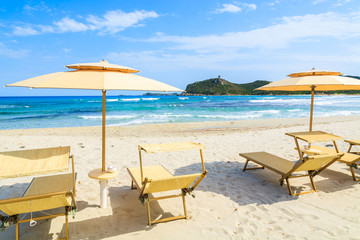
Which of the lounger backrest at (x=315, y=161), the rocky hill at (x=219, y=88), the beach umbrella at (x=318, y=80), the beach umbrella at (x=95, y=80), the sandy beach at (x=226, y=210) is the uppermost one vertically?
the rocky hill at (x=219, y=88)

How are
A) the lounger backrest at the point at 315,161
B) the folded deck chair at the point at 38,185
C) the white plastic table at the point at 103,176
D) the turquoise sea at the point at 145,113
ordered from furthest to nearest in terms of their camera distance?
the turquoise sea at the point at 145,113, the lounger backrest at the point at 315,161, the white plastic table at the point at 103,176, the folded deck chair at the point at 38,185

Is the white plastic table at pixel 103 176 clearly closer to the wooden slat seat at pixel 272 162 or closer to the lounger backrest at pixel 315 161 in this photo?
the wooden slat seat at pixel 272 162

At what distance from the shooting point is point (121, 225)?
123 inches

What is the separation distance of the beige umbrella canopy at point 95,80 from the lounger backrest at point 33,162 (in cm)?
103

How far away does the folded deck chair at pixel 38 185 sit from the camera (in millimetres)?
2549

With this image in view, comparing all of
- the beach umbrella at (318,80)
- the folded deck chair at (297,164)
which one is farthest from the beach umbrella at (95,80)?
the beach umbrella at (318,80)

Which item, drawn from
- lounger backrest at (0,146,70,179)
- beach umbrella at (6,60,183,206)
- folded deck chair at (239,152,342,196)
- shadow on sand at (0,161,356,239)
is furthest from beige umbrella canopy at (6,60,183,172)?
folded deck chair at (239,152,342,196)

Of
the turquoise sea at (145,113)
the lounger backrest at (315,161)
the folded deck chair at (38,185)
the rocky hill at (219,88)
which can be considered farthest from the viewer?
the rocky hill at (219,88)

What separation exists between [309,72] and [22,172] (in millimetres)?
5344

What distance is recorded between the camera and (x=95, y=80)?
9.45 feet

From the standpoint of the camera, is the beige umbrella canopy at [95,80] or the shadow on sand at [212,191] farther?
the shadow on sand at [212,191]

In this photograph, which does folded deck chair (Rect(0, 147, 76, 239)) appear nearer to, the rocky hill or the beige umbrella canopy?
the beige umbrella canopy

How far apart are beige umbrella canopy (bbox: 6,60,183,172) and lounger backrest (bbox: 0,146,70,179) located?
3.39ft

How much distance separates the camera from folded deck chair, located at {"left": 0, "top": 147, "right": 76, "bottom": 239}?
8.36ft
